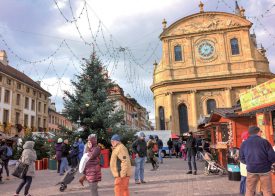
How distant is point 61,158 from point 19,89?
27639mm

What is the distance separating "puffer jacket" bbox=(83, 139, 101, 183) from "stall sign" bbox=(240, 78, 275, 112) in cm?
454

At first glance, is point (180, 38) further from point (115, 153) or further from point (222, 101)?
point (115, 153)

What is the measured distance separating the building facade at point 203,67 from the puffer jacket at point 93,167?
33.5m

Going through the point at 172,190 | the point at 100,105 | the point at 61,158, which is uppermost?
the point at 100,105

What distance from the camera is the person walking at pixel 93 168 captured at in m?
5.64

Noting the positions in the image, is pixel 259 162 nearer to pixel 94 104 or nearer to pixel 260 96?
pixel 260 96

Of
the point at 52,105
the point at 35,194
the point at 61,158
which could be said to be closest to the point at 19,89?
the point at 52,105

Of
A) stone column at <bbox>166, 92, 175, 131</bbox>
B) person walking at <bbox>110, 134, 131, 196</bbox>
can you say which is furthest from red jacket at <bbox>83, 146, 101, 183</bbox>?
stone column at <bbox>166, 92, 175, 131</bbox>

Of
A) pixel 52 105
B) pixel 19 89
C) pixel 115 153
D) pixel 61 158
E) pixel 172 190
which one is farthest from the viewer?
pixel 52 105

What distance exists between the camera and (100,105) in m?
16.8

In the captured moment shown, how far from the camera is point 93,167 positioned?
579cm

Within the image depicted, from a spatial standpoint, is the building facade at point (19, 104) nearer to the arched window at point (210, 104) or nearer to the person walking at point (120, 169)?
the arched window at point (210, 104)

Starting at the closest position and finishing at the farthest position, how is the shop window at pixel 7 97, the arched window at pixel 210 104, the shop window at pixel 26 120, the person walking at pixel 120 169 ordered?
the person walking at pixel 120 169 → the shop window at pixel 7 97 → the shop window at pixel 26 120 → the arched window at pixel 210 104

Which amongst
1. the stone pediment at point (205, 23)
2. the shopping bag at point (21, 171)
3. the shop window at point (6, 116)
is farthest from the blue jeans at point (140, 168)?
the stone pediment at point (205, 23)
